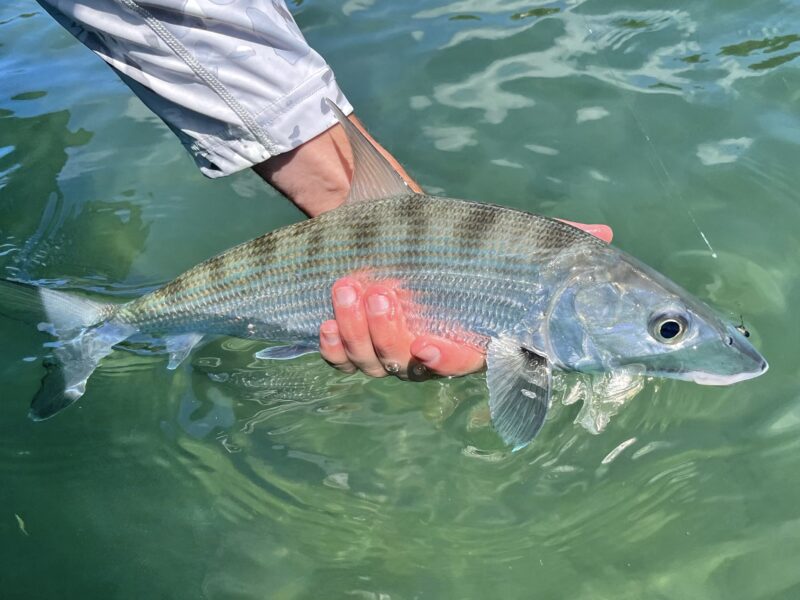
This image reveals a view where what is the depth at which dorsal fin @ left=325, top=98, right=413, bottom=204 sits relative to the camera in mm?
3156

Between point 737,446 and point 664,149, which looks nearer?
point 737,446

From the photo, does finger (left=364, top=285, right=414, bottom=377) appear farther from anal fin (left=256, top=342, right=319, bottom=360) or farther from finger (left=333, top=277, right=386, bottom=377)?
anal fin (left=256, top=342, right=319, bottom=360)

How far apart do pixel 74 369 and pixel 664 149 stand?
12.5 ft

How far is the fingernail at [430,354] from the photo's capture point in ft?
10.2

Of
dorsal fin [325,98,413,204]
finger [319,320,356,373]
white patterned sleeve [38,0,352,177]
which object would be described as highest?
white patterned sleeve [38,0,352,177]

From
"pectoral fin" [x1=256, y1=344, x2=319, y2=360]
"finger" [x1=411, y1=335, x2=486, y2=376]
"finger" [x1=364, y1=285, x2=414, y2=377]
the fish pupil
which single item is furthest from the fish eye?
"pectoral fin" [x1=256, y1=344, x2=319, y2=360]

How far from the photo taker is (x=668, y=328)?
112 inches

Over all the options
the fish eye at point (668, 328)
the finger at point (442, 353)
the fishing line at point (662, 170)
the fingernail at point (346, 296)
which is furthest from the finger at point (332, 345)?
the fishing line at point (662, 170)

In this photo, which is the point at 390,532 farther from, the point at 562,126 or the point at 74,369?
the point at 562,126

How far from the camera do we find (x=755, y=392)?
366 centimetres

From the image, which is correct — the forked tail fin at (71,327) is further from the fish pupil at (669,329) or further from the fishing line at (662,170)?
the fishing line at (662,170)

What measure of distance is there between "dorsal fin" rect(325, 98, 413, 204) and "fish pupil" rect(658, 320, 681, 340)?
3.93 feet

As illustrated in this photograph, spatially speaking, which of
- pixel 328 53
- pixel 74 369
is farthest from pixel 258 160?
pixel 328 53

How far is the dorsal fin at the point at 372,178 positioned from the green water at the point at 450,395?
1173mm
